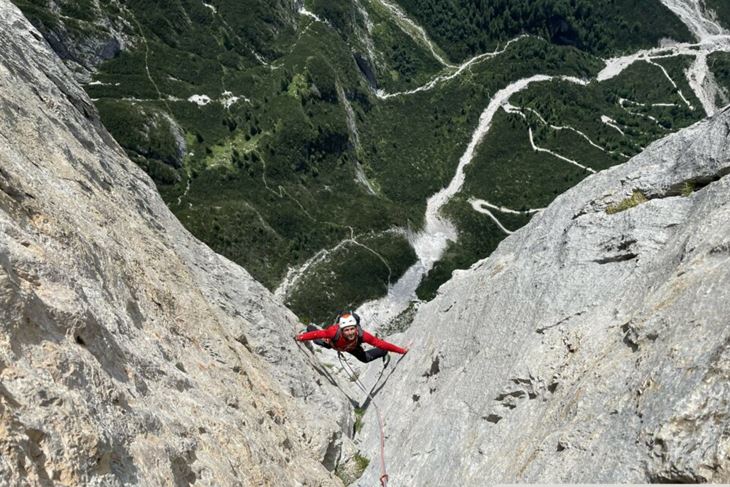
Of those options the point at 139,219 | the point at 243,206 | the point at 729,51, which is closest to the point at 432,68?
the point at 243,206

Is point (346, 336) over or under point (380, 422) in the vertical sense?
over

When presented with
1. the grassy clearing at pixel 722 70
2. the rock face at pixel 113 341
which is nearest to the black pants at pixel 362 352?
the rock face at pixel 113 341

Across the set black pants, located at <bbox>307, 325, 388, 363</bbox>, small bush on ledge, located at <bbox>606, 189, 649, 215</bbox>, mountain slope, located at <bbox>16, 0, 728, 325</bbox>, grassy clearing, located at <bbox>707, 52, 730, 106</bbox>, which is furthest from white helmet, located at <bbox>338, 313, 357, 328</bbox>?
grassy clearing, located at <bbox>707, 52, 730, 106</bbox>

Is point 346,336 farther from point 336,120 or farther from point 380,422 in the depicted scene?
point 336,120

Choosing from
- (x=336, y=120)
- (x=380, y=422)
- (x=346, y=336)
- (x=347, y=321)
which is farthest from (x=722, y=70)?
(x=380, y=422)

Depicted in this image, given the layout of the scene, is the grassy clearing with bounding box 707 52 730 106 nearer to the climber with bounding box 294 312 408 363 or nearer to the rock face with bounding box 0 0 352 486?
the climber with bounding box 294 312 408 363

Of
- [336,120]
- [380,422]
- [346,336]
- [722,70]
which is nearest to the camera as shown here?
[380,422]

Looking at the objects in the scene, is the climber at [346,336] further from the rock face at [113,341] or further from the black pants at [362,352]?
the rock face at [113,341]
